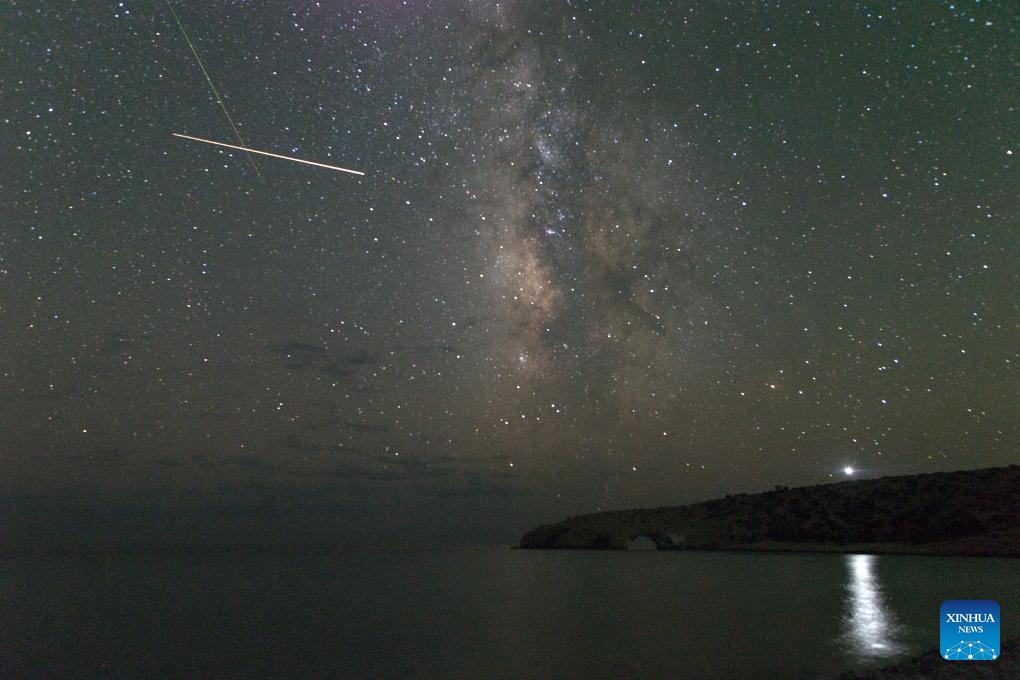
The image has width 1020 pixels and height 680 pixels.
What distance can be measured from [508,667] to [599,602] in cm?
1791

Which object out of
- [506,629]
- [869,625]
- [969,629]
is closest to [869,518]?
[869,625]

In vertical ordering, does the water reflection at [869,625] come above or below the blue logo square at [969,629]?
below

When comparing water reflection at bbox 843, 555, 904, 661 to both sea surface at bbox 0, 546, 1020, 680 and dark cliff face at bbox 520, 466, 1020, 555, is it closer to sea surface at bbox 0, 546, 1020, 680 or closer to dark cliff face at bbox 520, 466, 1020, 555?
sea surface at bbox 0, 546, 1020, 680

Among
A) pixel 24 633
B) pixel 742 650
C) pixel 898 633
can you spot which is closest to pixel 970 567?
pixel 898 633

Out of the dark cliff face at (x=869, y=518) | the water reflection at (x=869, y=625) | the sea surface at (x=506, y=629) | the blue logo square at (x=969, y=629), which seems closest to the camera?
the blue logo square at (x=969, y=629)

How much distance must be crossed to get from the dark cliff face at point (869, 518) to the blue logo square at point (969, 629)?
2629 inches

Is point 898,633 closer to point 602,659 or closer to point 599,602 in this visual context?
point 602,659

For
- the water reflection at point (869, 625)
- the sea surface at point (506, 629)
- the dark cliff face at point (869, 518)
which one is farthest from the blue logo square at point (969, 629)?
the dark cliff face at point (869, 518)

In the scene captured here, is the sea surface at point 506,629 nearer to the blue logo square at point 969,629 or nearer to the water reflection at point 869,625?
the water reflection at point 869,625

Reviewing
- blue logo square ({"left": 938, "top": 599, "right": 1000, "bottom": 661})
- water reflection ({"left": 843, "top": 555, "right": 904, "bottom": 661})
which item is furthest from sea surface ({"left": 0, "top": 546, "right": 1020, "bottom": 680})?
blue logo square ({"left": 938, "top": 599, "right": 1000, "bottom": 661})

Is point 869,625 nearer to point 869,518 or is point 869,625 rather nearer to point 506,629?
point 506,629

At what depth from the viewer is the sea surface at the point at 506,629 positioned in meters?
18.6

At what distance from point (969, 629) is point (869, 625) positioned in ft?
44.8

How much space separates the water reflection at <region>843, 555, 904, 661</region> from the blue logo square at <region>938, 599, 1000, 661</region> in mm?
5408
